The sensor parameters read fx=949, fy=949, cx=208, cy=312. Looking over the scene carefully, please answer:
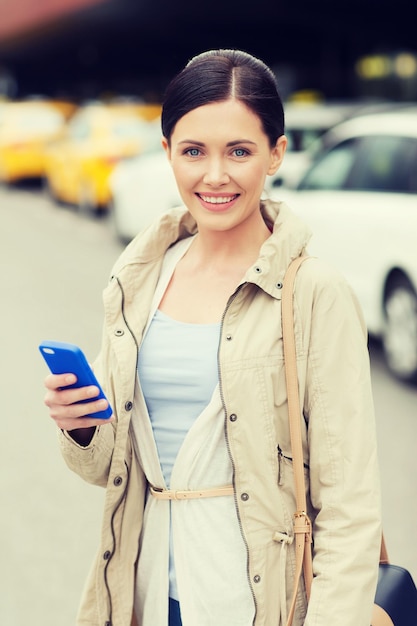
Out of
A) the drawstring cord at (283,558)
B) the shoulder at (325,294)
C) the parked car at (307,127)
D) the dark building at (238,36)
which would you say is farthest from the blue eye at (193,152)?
the dark building at (238,36)

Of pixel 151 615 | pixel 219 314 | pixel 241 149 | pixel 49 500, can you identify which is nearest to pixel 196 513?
pixel 151 615

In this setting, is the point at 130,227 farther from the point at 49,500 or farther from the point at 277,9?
the point at 277,9

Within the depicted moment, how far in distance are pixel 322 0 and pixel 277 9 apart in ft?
7.15

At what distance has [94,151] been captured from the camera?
43.5ft

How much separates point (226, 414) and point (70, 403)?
298 millimetres

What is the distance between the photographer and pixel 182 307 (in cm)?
199

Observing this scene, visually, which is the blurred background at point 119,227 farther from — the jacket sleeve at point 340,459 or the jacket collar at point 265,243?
the jacket sleeve at point 340,459

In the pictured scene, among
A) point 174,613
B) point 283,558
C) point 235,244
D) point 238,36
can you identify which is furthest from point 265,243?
point 238,36

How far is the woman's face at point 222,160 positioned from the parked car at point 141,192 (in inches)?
305

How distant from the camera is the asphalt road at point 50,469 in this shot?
3.83 metres

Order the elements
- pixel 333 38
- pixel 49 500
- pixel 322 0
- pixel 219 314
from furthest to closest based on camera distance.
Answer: pixel 333 38 < pixel 322 0 < pixel 49 500 < pixel 219 314

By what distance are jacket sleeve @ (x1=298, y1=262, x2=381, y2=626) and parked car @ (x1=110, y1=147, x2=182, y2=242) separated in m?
7.94

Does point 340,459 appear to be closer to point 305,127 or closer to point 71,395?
point 71,395

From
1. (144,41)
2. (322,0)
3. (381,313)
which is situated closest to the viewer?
(381,313)
